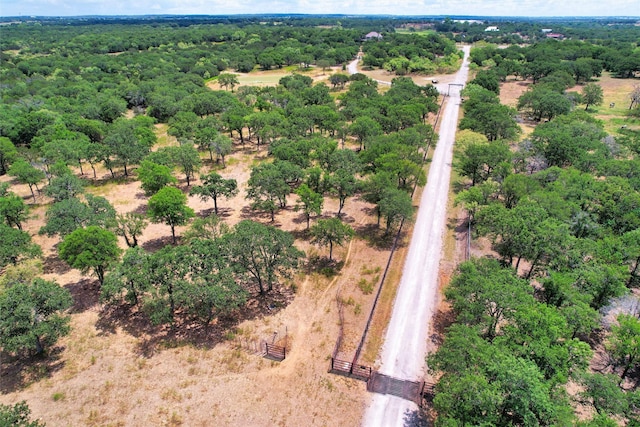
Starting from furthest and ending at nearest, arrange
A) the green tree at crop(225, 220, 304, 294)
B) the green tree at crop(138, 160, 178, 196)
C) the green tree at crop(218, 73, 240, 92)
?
the green tree at crop(218, 73, 240, 92), the green tree at crop(138, 160, 178, 196), the green tree at crop(225, 220, 304, 294)

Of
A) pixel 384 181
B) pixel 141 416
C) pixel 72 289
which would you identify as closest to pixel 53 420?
pixel 141 416

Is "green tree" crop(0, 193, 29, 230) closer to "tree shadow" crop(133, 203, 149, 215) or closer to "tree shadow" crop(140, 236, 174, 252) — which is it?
"tree shadow" crop(133, 203, 149, 215)

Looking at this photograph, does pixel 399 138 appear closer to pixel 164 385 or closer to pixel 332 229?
pixel 332 229

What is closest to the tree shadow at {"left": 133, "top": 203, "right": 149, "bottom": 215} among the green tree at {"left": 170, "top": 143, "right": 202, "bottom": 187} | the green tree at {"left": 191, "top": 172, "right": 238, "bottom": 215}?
the green tree at {"left": 170, "top": 143, "right": 202, "bottom": 187}

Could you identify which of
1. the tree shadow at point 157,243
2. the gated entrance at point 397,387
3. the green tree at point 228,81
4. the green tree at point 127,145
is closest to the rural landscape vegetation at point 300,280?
the tree shadow at point 157,243

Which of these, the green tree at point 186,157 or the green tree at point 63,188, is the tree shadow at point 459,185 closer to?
the green tree at point 186,157

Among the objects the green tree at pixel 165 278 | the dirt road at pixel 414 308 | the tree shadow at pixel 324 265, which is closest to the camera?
the dirt road at pixel 414 308

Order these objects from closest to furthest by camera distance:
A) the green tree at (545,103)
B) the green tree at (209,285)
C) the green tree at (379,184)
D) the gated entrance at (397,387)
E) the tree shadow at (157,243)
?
Answer: the gated entrance at (397,387), the green tree at (209,285), the tree shadow at (157,243), the green tree at (379,184), the green tree at (545,103)
